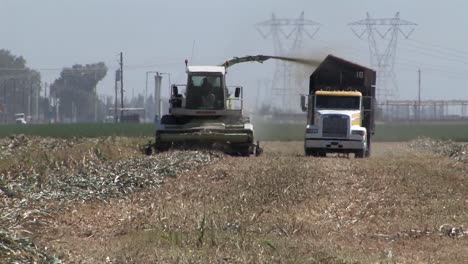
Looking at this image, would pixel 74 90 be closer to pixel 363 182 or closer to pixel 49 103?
pixel 49 103

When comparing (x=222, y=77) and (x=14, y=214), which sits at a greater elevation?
(x=222, y=77)

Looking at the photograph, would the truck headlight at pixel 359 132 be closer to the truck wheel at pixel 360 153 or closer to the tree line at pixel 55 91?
the truck wheel at pixel 360 153

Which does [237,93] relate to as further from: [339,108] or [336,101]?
[339,108]

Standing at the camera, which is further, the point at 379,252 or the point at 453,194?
the point at 453,194

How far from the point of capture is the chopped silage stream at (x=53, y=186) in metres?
10.1

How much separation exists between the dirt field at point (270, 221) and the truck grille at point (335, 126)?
12.4 meters

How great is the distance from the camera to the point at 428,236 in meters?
14.4

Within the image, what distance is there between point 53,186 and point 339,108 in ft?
64.0

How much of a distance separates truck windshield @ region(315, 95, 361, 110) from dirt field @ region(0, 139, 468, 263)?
13.2 metres

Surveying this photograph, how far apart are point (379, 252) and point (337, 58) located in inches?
974

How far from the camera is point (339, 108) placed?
36.4m

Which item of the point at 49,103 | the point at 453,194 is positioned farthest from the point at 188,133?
the point at 49,103

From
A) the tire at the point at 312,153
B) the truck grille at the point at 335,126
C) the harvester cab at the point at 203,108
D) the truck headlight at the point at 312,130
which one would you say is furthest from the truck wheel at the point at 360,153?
the harvester cab at the point at 203,108

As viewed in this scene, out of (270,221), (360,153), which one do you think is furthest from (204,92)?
(270,221)
